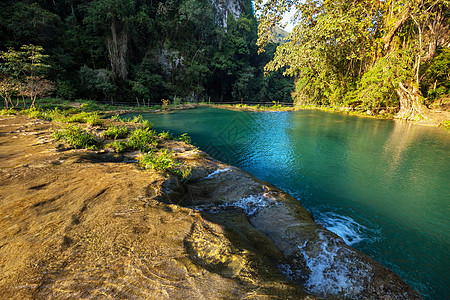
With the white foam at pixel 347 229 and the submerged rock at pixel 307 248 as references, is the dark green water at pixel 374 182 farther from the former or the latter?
the submerged rock at pixel 307 248

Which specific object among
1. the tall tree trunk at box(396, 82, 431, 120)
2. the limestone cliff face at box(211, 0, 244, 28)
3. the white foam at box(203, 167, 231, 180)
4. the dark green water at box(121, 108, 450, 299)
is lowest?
the dark green water at box(121, 108, 450, 299)

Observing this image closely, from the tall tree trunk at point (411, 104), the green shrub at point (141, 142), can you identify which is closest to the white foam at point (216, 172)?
the green shrub at point (141, 142)

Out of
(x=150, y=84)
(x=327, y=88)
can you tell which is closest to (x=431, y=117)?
(x=327, y=88)

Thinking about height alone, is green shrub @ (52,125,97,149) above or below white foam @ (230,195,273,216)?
above

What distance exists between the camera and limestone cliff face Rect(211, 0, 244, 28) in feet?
124

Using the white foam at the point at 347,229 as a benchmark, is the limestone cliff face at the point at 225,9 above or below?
above

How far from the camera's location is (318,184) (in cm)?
544

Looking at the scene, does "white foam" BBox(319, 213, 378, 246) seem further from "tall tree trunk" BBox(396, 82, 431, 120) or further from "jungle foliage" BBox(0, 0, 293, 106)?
"jungle foliage" BBox(0, 0, 293, 106)

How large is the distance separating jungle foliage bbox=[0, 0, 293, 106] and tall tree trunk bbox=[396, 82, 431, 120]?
77.1ft

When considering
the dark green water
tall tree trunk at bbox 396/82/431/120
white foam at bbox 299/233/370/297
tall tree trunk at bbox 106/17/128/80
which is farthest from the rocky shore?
tall tree trunk at bbox 106/17/128/80

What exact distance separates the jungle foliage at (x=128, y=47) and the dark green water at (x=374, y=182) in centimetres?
1429

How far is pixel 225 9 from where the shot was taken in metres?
39.8

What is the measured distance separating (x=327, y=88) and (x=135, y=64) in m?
25.0

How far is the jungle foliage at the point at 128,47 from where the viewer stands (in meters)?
17.3
